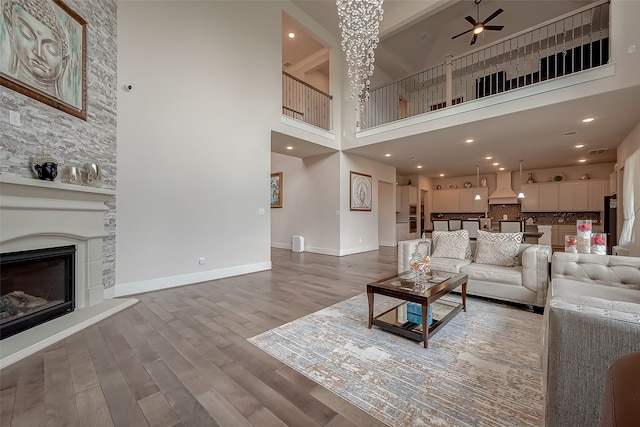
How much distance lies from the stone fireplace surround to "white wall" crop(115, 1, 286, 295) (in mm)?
427

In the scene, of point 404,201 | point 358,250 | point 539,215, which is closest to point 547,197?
point 539,215

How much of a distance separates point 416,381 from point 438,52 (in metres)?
9.12

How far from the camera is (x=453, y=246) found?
12.5 feet

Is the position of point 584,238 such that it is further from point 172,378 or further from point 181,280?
point 181,280

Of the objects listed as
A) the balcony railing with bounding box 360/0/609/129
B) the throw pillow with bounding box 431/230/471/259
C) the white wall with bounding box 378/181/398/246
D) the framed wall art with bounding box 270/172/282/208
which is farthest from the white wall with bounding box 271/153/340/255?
the throw pillow with bounding box 431/230/471/259

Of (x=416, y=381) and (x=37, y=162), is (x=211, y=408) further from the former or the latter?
(x=37, y=162)

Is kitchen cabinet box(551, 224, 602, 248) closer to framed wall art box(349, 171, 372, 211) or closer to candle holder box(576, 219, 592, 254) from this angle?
framed wall art box(349, 171, 372, 211)

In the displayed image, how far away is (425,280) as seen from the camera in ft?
8.66

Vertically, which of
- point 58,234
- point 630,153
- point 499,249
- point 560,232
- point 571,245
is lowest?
point 560,232

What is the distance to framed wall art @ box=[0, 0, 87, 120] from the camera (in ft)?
7.37

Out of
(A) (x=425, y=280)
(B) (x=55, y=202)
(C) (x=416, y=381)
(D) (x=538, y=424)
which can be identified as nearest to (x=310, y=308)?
(A) (x=425, y=280)

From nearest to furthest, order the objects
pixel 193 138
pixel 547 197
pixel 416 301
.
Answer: pixel 416 301 < pixel 193 138 < pixel 547 197

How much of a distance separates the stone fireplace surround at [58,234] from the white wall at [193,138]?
0.43m

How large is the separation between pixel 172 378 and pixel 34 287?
199cm
